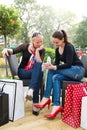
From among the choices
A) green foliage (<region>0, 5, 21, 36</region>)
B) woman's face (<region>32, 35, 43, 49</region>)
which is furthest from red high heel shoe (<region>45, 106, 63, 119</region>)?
green foliage (<region>0, 5, 21, 36</region>)

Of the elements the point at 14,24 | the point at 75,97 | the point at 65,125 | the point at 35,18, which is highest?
the point at 35,18

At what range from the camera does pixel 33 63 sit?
8.95ft

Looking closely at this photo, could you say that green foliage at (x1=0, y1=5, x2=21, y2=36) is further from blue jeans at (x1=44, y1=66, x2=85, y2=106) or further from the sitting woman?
blue jeans at (x1=44, y1=66, x2=85, y2=106)

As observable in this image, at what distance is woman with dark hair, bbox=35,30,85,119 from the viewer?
2500 mm

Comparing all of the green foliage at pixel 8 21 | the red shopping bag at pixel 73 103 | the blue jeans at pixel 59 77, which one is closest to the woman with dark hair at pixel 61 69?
the blue jeans at pixel 59 77

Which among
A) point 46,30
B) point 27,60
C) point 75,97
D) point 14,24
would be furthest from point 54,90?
point 46,30

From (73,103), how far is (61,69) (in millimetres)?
427

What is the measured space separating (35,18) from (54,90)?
5344 millimetres

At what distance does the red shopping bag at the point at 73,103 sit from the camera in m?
2.26

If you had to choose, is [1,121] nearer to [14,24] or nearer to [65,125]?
[65,125]

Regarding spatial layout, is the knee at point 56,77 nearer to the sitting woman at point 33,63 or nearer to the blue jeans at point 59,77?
the blue jeans at point 59,77

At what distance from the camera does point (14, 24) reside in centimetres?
418

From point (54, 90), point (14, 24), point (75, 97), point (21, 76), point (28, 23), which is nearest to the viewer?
point (75, 97)

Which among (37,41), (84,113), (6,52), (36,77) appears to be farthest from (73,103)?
(6,52)
